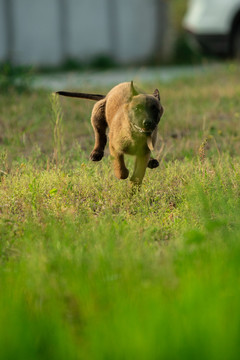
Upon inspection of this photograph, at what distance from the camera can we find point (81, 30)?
16.1 metres

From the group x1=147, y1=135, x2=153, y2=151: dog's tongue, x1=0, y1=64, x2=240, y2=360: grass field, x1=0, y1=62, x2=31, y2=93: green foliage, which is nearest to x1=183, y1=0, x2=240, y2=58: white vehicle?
x1=0, y1=62, x2=31, y2=93: green foliage

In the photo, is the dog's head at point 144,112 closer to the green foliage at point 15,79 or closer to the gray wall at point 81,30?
the green foliage at point 15,79

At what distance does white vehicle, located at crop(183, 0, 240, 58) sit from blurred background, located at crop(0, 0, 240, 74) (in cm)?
260

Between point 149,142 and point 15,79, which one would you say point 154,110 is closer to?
point 149,142

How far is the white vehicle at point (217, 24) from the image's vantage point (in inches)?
424

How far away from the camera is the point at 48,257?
3.26 metres

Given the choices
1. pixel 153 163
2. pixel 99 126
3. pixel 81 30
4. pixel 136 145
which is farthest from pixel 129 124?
pixel 81 30

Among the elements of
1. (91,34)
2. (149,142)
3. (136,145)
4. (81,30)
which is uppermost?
(149,142)

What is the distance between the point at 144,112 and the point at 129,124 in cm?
26

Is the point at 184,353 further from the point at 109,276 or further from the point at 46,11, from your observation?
the point at 46,11

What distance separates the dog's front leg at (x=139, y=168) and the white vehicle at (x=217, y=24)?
7109 millimetres

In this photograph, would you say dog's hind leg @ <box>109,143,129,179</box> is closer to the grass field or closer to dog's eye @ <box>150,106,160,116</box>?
the grass field

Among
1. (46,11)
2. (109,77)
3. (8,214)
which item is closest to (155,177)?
(8,214)

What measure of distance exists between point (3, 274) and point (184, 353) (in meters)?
1.23
